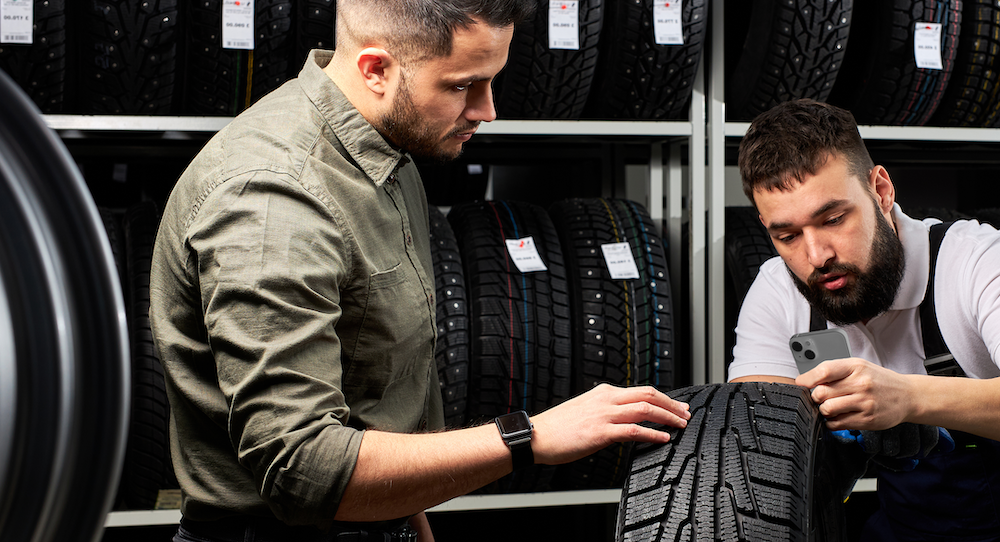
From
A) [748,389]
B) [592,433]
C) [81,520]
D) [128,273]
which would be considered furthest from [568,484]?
[81,520]

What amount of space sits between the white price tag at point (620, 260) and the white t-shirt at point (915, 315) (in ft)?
1.38

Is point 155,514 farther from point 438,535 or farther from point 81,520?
point 81,520

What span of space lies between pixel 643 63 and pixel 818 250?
32.8 inches

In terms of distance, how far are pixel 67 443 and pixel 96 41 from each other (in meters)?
1.95

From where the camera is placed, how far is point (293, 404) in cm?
98

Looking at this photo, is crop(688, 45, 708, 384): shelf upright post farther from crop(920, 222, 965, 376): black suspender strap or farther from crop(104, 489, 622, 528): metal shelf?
crop(920, 222, 965, 376): black suspender strap

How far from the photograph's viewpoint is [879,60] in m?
2.26

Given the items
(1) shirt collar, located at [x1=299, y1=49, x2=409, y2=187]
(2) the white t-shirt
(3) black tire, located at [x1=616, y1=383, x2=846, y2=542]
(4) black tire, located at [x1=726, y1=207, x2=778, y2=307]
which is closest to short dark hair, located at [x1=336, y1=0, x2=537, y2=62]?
(1) shirt collar, located at [x1=299, y1=49, x2=409, y2=187]

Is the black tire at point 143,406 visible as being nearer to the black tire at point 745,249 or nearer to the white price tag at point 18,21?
the white price tag at point 18,21

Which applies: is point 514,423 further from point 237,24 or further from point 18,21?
point 18,21

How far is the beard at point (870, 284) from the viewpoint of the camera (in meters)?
1.62

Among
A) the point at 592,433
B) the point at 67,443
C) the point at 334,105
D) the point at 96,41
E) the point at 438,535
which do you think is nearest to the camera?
the point at 67,443

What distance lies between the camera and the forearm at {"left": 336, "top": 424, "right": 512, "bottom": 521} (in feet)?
3.37

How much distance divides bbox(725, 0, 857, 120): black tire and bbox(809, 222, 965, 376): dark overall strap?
2.47ft
